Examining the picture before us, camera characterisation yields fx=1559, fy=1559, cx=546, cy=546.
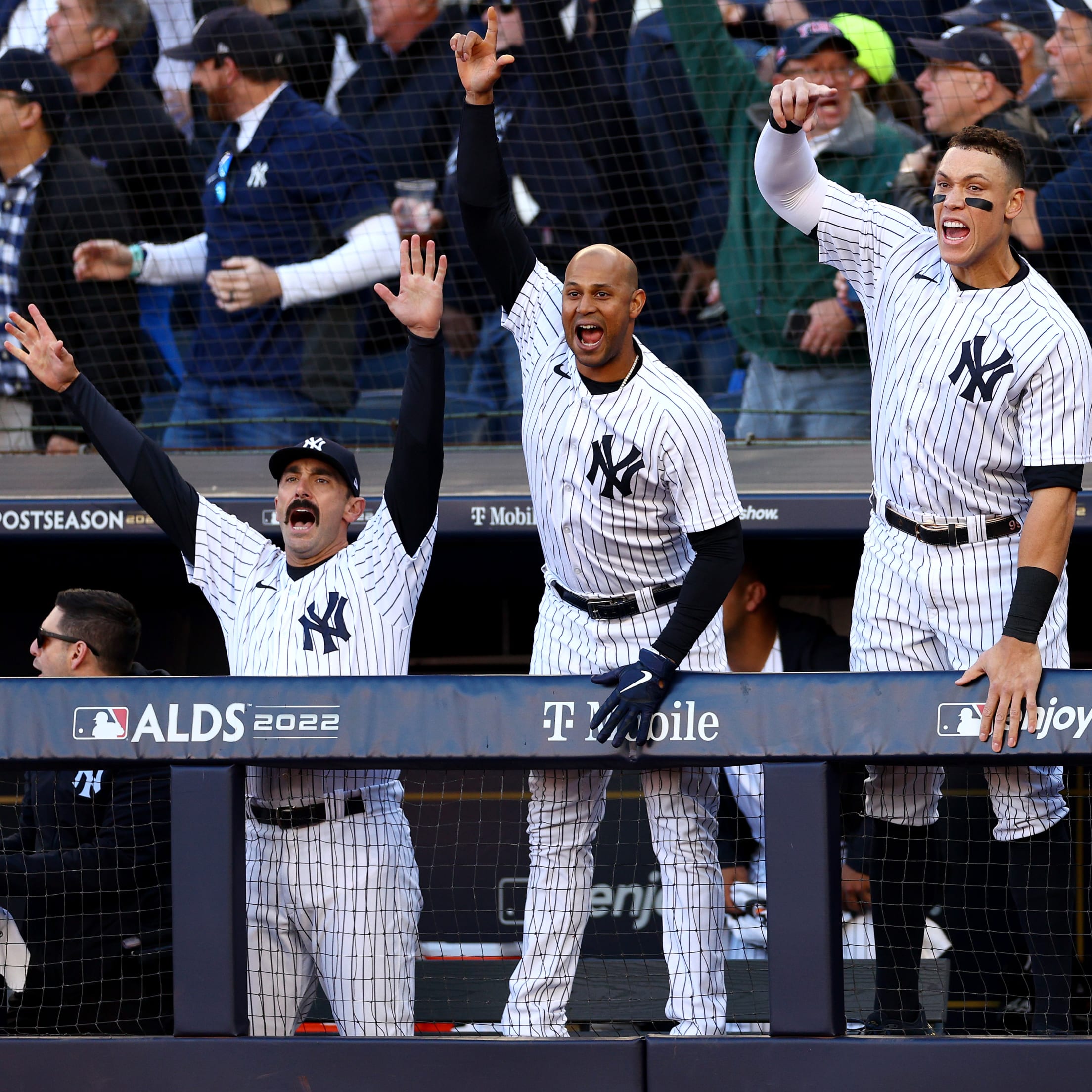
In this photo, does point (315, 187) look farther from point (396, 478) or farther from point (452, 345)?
point (396, 478)

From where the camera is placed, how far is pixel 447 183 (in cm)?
505

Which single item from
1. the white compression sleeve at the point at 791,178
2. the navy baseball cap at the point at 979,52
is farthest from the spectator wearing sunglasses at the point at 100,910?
the navy baseball cap at the point at 979,52

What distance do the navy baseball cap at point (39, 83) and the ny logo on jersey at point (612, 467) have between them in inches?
121

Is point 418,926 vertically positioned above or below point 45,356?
below

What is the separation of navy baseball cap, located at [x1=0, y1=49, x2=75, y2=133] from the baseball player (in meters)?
3.11

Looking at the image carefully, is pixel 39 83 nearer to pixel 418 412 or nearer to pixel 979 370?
pixel 418 412

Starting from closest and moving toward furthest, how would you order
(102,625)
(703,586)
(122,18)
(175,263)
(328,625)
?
(703,586), (328,625), (102,625), (175,263), (122,18)

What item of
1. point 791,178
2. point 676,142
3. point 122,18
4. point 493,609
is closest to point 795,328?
point 676,142

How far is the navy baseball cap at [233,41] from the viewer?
15.8ft

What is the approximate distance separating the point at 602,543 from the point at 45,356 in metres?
1.22

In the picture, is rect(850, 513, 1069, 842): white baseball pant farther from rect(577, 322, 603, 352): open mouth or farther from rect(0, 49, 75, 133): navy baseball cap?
rect(0, 49, 75, 133): navy baseball cap

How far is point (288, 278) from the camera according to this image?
4766 millimetres

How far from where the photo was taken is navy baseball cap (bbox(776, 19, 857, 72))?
4.65 m

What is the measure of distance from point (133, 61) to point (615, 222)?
1.81 meters
